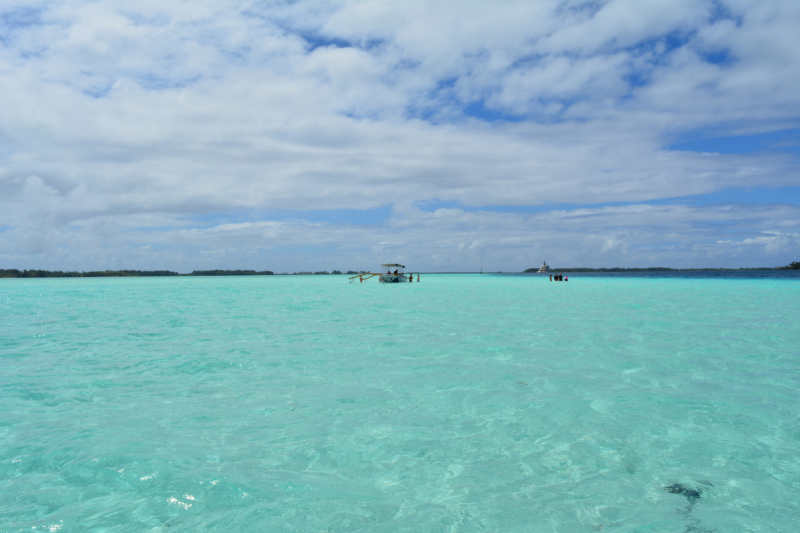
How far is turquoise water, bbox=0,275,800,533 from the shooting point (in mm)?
5344

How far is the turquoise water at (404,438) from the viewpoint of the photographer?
17.5ft

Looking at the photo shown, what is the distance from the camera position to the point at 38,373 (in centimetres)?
1284

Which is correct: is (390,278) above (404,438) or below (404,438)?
above

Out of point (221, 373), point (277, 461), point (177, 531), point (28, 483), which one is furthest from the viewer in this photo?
point (221, 373)

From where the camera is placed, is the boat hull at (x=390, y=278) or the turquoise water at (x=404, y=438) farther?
the boat hull at (x=390, y=278)

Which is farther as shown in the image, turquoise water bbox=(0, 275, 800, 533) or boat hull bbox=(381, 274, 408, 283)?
boat hull bbox=(381, 274, 408, 283)

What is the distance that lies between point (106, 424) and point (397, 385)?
6.39 metres

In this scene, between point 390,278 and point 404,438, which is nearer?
point 404,438

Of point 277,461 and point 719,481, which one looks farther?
point 277,461

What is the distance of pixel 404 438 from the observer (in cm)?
768

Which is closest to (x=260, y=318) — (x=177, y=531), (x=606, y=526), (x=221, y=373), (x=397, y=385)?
(x=221, y=373)

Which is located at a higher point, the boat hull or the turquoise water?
the boat hull

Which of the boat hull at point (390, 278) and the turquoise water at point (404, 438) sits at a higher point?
the boat hull at point (390, 278)

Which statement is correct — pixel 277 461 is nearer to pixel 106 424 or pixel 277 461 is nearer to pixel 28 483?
pixel 28 483
